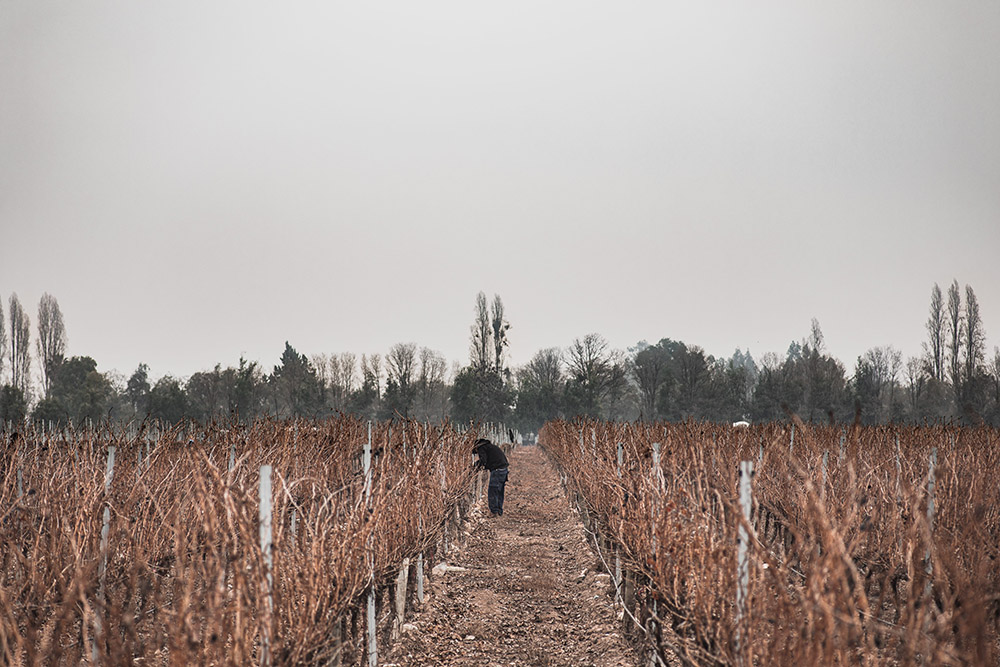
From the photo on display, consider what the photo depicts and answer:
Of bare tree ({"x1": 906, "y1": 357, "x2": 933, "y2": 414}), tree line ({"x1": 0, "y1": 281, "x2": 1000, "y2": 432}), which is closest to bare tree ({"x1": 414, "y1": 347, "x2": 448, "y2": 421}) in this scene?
tree line ({"x1": 0, "y1": 281, "x2": 1000, "y2": 432})

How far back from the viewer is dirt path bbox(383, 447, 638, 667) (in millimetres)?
6461

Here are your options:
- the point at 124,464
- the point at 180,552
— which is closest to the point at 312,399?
the point at 124,464

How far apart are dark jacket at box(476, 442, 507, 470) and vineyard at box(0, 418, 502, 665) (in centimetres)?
182

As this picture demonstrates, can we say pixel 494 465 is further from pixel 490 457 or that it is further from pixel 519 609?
pixel 519 609

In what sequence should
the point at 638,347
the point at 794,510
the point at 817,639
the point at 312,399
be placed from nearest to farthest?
→ 1. the point at 817,639
2. the point at 794,510
3. the point at 312,399
4. the point at 638,347

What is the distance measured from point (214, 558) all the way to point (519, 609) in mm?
5244

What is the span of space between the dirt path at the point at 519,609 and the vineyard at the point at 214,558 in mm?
385

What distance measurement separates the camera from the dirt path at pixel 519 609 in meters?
6.46

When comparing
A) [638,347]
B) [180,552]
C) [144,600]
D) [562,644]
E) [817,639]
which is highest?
[638,347]

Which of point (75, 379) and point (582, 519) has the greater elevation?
point (75, 379)

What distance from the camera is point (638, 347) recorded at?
19312 centimetres

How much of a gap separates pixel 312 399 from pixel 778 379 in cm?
3013

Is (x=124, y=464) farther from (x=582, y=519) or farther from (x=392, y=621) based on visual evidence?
(x=582, y=519)

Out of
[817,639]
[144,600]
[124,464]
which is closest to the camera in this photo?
[817,639]
